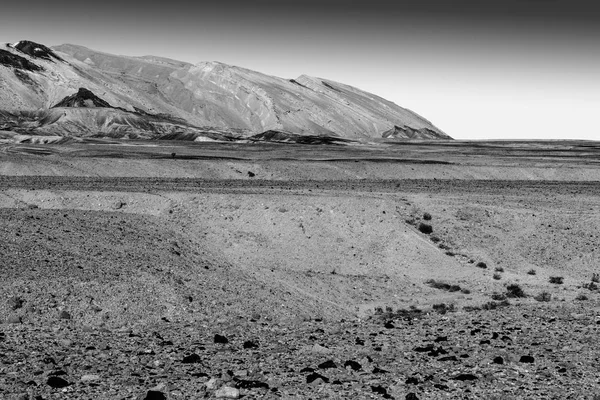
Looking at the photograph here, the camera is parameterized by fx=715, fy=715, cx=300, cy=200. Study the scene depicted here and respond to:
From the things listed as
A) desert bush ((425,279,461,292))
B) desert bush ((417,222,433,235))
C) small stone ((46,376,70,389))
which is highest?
desert bush ((417,222,433,235))

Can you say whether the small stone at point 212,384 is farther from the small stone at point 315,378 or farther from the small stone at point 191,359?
the small stone at point 315,378

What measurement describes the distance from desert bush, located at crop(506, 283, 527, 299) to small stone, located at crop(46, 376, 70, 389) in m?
21.9

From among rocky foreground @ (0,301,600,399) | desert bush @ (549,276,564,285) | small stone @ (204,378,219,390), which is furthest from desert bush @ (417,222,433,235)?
small stone @ (204,378,219,390)

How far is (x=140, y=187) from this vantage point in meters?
47.0

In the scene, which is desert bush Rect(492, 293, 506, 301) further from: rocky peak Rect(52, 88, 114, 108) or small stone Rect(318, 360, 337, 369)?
rocky peak Rect(52, 88, 114, 108)

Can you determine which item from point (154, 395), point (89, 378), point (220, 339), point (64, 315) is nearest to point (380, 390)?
point (154, 395)

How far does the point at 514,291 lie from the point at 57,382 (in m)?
22.7

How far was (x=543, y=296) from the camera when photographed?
97.6ft

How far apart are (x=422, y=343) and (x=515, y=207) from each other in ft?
93.0

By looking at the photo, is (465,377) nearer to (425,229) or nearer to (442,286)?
(442,286)

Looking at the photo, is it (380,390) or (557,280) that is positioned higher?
(380,390)

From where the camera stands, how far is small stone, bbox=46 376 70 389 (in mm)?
14367

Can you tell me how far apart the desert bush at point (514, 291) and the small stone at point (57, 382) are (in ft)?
71.7

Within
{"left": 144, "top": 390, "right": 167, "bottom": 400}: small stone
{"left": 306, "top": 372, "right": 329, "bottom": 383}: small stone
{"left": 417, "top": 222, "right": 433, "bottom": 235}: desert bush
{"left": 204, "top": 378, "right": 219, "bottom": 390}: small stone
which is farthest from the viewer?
{"left": 417, "top": 222, "right": 433, "bottom": 235}: desert bush
